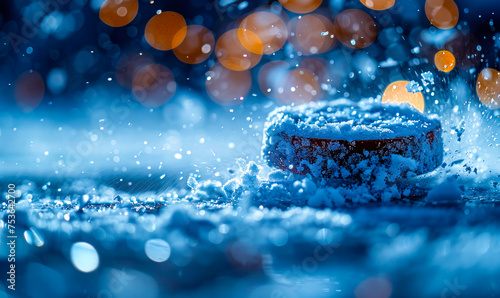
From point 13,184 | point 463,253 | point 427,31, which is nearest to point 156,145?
point 13,184

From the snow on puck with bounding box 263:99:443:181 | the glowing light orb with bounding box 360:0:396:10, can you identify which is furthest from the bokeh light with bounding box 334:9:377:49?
the snow on puck with bounding box 263:99:443:181

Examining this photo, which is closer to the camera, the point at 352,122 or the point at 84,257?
the point at 84,257

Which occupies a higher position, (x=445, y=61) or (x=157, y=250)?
(x=445, y=61)

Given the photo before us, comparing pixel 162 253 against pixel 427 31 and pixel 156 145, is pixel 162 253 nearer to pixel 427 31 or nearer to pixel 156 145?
pixel 156 145

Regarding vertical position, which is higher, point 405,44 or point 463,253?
point 405,44

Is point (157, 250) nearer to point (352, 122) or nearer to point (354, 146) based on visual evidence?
point (354, 146)

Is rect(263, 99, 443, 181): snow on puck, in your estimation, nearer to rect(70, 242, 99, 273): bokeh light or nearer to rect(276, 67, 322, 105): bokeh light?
rect(70, 242, 99, 273): bokeh light

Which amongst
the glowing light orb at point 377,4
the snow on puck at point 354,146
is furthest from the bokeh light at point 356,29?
the snow on puck at point 354,146

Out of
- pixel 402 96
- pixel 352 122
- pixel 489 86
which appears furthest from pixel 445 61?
pixel 352 122
